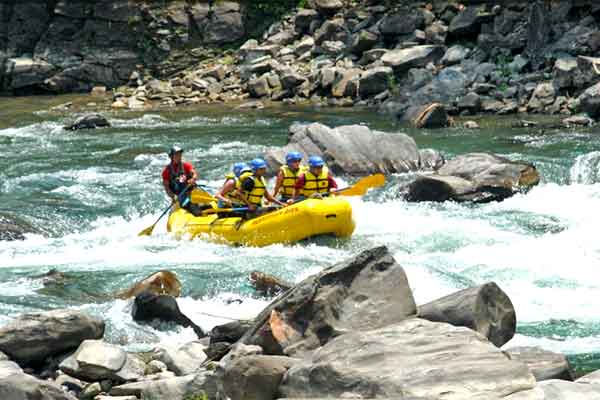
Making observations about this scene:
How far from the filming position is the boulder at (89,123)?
77.3 feet

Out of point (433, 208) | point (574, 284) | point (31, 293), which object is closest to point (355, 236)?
point (433, 208)

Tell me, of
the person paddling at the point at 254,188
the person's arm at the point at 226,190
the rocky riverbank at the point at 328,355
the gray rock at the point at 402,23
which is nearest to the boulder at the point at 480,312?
the rocky riverbank at the point at 328,355

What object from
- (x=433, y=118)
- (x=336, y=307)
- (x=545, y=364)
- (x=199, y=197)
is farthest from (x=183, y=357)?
(x=433, y=118)

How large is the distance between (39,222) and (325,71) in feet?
42.2

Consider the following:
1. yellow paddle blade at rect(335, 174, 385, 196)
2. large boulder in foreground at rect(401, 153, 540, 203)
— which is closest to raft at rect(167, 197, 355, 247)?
yellow paddle blade at rect(335, 174, 385, 196)

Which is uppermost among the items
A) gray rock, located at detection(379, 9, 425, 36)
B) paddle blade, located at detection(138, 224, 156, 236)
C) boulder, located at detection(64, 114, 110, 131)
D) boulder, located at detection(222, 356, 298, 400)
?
boulder, located at detection(222, 356, 298, 400)

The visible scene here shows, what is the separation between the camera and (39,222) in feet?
49.4

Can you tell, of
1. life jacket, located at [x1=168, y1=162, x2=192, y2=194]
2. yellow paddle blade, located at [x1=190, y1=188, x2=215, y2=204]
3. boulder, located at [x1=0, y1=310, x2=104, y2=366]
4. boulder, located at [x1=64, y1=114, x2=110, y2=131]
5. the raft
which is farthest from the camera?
boulder, located at [x1=64, y1=114, x2=110, y2=131]

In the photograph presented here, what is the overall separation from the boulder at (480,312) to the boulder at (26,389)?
9.00 feet

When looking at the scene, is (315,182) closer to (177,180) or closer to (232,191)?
(232,191)

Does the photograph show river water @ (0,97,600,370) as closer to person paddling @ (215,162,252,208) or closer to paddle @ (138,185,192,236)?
paddle @ (138,185,192,236)

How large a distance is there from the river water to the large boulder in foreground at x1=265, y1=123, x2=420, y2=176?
66 centimetres

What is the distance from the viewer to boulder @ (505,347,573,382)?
7066 millimetres

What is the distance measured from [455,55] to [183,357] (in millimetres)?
18717
